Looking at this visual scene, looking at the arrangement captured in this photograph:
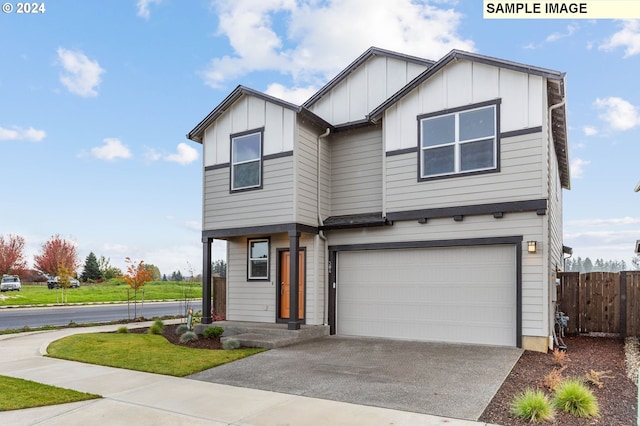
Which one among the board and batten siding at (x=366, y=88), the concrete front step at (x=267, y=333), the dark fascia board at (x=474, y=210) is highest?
the board and batten siding at (x=366, y=88)

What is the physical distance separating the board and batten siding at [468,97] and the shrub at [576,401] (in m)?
5.67

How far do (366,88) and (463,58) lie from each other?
342cm

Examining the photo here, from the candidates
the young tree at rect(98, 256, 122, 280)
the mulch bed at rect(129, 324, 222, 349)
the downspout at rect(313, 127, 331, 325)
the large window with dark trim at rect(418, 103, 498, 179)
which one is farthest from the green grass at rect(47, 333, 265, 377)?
the young tree at rect(98, 256, 122, 280)

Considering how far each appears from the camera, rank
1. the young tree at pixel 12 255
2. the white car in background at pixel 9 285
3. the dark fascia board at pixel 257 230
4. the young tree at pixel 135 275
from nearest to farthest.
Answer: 1. the dark fascia board at pixel 257 230
2. the young tree at pixel 135 275
3. the white car in background at pixel 9 285
4. the young tree at pixel 12 255

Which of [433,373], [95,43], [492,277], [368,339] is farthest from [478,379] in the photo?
[95,43]

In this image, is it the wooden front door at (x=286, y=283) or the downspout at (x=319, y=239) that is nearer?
the downspout at (x=319, y=239)

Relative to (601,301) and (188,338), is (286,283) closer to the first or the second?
(188,338)

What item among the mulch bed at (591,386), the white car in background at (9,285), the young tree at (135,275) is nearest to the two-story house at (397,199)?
the mulch bed at (591,386)

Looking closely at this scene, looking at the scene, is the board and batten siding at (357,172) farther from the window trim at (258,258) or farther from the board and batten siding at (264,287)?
the window trim at (258,258)

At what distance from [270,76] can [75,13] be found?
7.04m

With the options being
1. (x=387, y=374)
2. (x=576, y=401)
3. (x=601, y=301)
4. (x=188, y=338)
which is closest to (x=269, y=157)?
(x=188, y=338)

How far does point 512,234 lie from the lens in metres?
9.30

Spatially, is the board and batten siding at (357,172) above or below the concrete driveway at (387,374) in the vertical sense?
above

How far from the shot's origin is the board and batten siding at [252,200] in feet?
36.9
